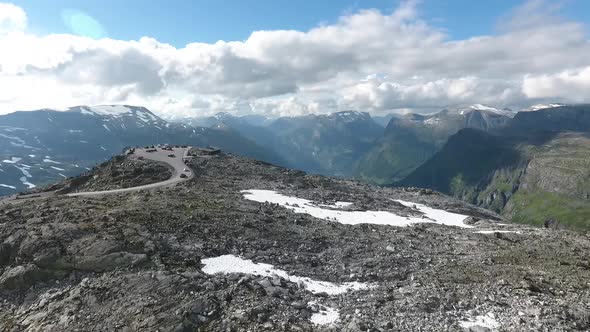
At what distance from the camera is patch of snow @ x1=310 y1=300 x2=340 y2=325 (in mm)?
22344

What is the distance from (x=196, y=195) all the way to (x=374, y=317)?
124 feet

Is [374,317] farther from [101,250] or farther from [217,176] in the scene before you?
[217,176]

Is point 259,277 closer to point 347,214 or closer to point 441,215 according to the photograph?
point 347,214

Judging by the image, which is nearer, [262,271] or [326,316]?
[326,316]

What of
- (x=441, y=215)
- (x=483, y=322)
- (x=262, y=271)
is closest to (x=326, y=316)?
(x=262, y=271)

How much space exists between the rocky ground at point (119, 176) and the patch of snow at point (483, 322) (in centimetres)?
6059

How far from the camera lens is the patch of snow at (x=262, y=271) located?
27.5 metres

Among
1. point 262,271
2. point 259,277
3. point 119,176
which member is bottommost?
point 262,271

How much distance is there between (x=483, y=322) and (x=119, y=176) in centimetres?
6893

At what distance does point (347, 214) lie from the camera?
55.5 m

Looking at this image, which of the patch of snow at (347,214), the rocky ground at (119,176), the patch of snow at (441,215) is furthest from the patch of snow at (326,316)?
the rocky ground at (119,176)

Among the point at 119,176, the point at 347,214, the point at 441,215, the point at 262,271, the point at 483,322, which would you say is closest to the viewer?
the point at 483,322

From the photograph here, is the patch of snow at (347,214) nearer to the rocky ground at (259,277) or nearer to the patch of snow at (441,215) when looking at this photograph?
the patch of snow at (441,215)

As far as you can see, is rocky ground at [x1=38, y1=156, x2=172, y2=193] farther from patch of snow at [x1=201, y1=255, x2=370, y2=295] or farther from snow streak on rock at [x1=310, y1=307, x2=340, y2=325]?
snow streak on rock at [x1=310, y1=307, x2=340, y2=325]
